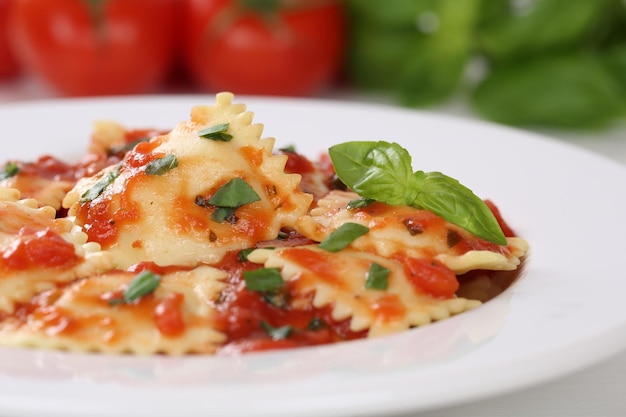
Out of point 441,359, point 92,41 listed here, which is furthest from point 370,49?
point 441,359

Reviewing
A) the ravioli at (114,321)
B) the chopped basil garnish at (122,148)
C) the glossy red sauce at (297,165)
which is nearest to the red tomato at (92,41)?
the chopped basil garnish at (122,148)

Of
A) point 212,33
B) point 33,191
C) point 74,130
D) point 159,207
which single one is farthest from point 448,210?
point 212,33

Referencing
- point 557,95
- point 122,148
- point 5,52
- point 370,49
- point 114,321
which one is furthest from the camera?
point 5,52

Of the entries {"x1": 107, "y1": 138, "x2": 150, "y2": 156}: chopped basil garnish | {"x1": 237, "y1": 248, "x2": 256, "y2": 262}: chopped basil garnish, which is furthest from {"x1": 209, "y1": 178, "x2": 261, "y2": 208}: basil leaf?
{"x1": 107, "y1": 138, "x2": 150, "y2": 156}: chopped basil garnish

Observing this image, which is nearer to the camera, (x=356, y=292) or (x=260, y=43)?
(x=356, y=292)

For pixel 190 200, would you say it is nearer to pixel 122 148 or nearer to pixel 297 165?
pixel 297 165

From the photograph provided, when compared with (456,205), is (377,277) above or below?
below

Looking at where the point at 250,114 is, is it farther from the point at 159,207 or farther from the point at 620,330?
the point at 620,330
